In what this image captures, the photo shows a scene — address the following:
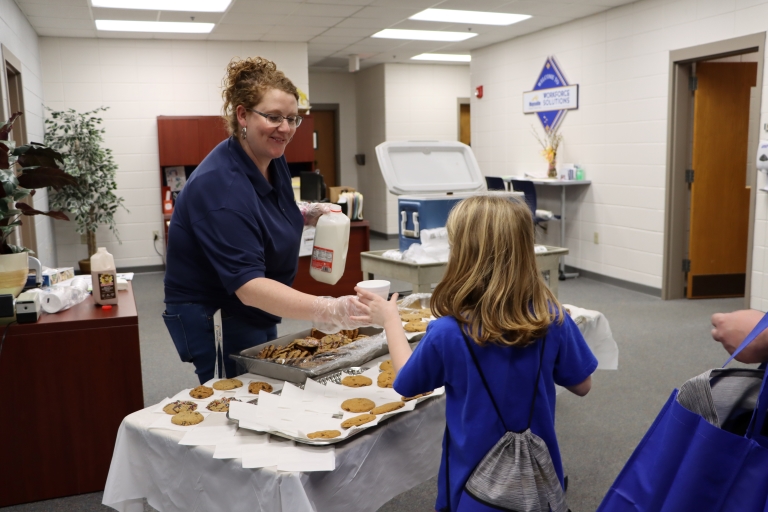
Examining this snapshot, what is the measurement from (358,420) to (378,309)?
0.26 meters

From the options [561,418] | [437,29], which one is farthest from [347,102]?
[561,418]

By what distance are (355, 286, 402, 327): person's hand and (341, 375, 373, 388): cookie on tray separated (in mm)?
221

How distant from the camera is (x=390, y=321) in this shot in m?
1.52

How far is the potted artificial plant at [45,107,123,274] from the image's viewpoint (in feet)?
21.5

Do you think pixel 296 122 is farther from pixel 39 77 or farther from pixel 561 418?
pixel 39 77

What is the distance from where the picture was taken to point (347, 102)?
10766 mm

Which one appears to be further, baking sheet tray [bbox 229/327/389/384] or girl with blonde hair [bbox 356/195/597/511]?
baking sheet tray [bbox 229/327/389/384]

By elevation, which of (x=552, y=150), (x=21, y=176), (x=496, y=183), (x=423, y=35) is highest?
(x=423, y=35)

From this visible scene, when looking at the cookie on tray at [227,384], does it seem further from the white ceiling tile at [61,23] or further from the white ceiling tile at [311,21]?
the white ceiling tile at [61,23]

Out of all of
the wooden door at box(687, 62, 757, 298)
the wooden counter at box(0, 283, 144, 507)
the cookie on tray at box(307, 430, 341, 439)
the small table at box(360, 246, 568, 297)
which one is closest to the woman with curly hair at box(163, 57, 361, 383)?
the cookie on tray at box(307, 430, 341, 439)

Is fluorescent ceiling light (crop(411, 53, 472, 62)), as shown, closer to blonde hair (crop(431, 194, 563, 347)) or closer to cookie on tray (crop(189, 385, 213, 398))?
cookie on tray (crop(189, 385, 213, 398))

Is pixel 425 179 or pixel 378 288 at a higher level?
pixel 425 179

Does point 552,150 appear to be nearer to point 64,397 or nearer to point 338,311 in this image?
point 64,397

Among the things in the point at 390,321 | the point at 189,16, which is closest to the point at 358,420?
the point at 390,321
